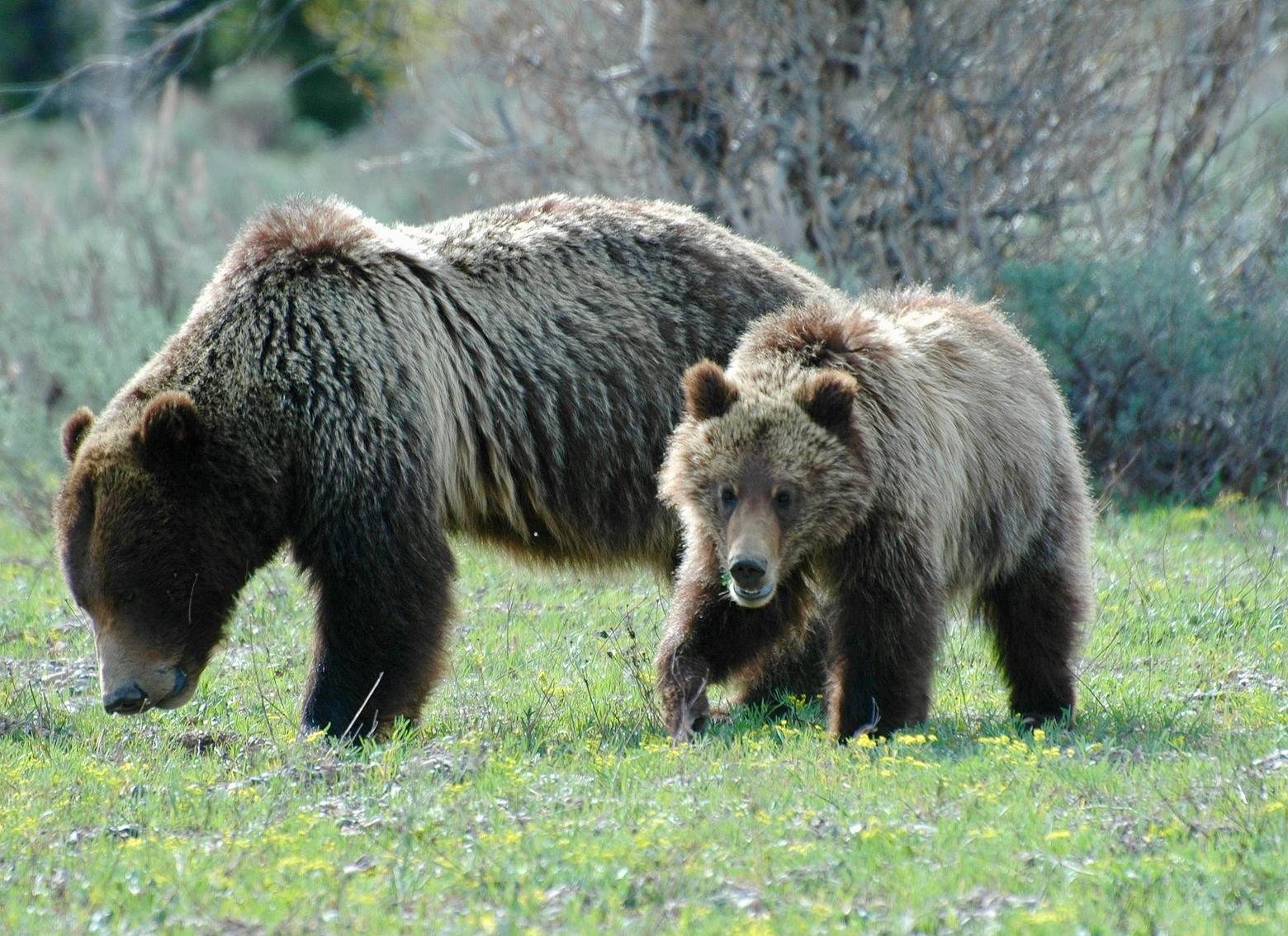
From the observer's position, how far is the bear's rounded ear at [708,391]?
623cm

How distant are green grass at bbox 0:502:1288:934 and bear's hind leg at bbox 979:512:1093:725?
175 millimetres

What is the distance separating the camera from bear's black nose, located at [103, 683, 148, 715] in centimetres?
652

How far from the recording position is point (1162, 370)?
12344 mm

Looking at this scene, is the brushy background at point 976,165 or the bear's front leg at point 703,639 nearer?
the bear's front leg at point 703,639

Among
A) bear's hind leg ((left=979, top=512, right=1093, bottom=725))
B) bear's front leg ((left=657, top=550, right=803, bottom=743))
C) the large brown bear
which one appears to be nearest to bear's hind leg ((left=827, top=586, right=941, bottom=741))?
bear's front leg ((left=657, top=550, right=803, bottom=743))

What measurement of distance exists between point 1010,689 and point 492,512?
2.38 metres

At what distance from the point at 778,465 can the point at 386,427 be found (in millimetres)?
1641

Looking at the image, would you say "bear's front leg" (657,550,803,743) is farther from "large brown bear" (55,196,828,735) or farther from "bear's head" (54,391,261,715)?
"bear's head" (54,391,261,715)

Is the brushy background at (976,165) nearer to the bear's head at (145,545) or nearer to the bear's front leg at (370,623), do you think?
the bear's front leg at (370,623)

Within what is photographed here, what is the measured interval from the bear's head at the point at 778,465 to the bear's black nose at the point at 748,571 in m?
0.06

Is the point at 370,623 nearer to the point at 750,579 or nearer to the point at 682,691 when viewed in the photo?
the point at 682,691

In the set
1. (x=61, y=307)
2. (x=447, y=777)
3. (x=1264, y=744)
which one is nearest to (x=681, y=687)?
(x=447, y=777)

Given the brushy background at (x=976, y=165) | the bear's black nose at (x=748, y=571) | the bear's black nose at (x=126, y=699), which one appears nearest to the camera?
the bear's black nose at (x=748, y=571)

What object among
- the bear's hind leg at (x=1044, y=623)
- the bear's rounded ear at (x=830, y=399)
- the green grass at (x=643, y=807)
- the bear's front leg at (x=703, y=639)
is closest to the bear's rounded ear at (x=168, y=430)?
the green grass at (x=643, y=807)
